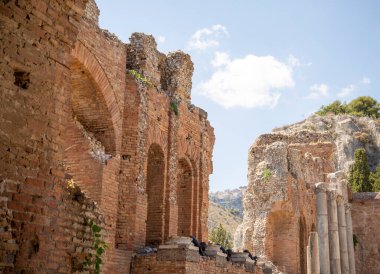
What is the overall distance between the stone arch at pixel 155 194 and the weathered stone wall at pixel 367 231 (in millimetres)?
21042

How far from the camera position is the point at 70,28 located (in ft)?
21.7

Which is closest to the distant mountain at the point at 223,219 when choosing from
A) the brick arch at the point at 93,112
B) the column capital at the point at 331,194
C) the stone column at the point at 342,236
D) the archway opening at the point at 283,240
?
the stone column at the point at 342,236

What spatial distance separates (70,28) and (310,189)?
23971 mm

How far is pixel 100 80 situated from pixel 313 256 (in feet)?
47.4

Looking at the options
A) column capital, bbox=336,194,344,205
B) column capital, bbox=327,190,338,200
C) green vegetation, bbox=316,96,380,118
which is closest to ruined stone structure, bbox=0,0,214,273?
column capital, bbox=327,190,338,200

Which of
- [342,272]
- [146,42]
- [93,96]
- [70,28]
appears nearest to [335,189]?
[342,272]

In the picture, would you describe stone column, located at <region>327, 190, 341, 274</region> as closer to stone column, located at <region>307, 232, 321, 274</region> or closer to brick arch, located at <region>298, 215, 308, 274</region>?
stone column, located at <region>307, 232, 321, 274</region>

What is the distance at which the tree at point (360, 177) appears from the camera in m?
42.6

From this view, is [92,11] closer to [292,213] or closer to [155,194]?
[155,194]

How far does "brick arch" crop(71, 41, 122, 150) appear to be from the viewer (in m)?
13.1

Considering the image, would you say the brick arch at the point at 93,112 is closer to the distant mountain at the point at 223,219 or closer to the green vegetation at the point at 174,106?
the green vegetation at the point at 174,106

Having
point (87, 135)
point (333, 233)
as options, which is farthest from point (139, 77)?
point (333, 233)

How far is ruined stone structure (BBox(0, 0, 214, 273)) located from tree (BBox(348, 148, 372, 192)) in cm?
2552

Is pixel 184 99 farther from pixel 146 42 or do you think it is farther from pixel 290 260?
pixel 290 260
